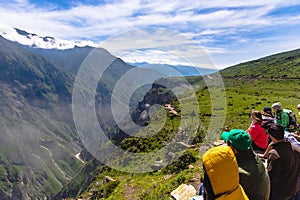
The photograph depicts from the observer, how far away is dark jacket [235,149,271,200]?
4.88 metres

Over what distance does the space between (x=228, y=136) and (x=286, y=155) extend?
79.4 inches

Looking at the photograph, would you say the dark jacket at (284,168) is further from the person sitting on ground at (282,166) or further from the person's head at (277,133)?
the person's head at (277,133)

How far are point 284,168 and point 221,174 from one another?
3.16 meters

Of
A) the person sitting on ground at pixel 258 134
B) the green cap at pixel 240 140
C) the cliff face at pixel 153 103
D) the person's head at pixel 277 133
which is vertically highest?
the green cap at pixel 240 140

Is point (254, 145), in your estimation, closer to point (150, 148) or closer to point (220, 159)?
point (220, 159)

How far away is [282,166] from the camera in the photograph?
6.04 meters

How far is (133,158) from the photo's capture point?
29.0 meters

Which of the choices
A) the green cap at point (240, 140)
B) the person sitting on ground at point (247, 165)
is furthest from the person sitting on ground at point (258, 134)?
the green cap at point (240, 140)

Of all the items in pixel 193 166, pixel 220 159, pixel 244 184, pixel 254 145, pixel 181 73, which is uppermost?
pixel 181 73

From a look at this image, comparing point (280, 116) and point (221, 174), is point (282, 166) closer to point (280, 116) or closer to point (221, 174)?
point (221, 174)

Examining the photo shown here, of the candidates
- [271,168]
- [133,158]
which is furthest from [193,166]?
[133,158]

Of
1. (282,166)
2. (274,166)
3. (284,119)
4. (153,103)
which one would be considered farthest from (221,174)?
(153,103)

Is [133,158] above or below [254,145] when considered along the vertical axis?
below

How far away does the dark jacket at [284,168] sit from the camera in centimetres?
597
